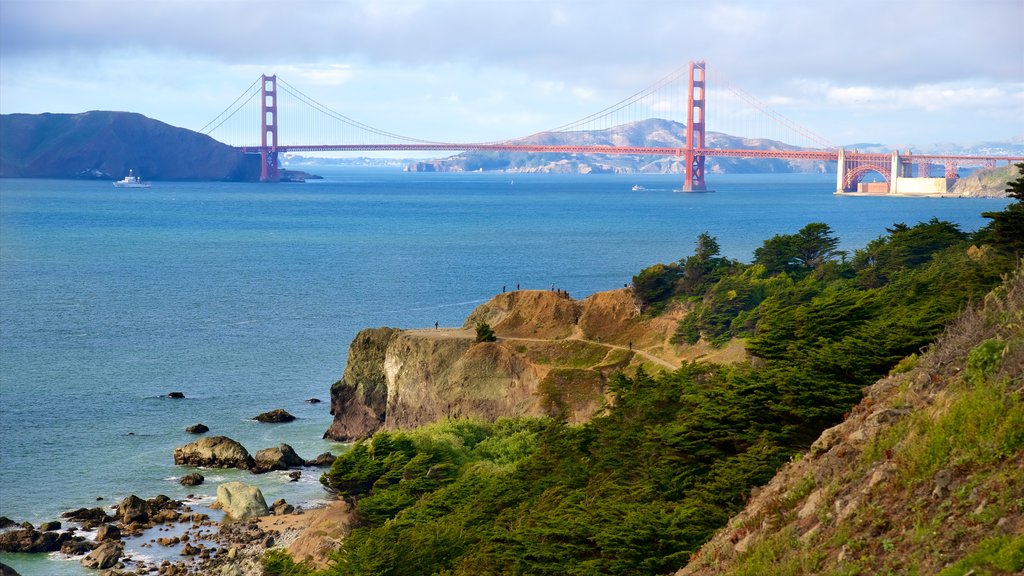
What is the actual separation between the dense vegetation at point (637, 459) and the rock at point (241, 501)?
3496mm

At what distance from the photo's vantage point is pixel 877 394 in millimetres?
19094

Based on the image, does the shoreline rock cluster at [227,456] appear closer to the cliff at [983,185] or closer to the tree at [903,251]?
the tree at [903,251]

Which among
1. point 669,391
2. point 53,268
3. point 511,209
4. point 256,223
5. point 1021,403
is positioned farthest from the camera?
point 511,209

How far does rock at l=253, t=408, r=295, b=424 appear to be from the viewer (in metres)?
47.4

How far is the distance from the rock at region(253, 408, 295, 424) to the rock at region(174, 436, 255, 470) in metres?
5.04

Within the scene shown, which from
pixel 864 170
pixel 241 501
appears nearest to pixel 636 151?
pixel 864 170

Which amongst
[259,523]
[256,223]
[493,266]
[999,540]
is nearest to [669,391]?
[259,523]

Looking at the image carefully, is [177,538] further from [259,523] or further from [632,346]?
[632,346]

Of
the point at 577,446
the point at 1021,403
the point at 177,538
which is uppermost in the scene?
the point at 1021,403

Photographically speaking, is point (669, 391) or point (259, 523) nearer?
point (669, 391)

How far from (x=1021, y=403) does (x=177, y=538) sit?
2568 cm

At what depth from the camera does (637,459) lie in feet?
80.1

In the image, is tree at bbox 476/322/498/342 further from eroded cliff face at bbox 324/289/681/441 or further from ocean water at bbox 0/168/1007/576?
ocean water at bbox 0/168/1007/576

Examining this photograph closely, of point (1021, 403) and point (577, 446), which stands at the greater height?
point (1021, 403)
